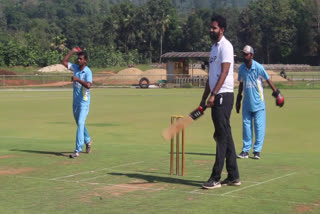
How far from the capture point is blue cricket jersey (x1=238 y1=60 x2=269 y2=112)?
499 inches

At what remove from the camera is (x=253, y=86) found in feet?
41.9

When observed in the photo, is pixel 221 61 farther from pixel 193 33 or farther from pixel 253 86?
pixel 193 33

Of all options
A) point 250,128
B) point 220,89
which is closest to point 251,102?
point 250,128

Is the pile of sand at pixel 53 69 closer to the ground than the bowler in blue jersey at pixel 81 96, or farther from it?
closer to the ground

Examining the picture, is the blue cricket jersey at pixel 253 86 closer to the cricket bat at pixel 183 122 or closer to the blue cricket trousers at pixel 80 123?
the blue cricket trousers at pixel 80 123

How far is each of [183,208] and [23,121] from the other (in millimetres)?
15909

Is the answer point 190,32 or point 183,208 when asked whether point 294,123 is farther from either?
point 190,32

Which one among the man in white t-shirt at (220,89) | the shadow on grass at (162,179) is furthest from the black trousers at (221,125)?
the shadow on grass at (162,179)

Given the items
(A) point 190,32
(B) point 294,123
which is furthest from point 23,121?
(A) point 190,32

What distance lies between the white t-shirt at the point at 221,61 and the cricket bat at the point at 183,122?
39 centimetres

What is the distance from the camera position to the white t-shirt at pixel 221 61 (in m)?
8.86

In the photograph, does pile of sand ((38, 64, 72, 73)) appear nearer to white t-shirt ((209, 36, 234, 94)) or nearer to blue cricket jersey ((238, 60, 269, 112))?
blue cricket jersey ((238, 60, 269, 112))

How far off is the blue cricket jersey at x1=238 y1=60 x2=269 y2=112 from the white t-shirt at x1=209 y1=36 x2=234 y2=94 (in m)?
3.78

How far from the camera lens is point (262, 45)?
137875mm
